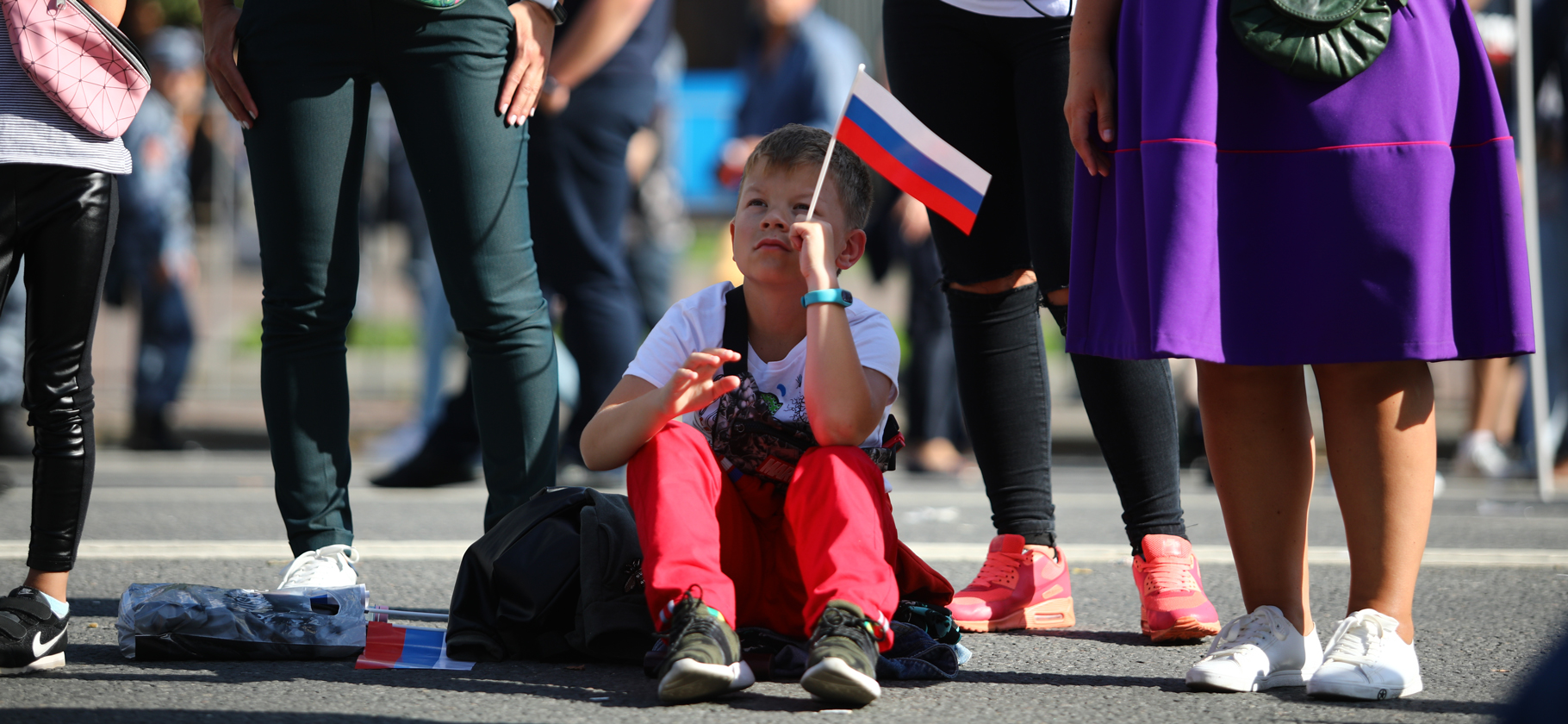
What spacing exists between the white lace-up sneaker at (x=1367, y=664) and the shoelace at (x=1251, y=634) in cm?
10

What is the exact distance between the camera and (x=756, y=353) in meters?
2.49

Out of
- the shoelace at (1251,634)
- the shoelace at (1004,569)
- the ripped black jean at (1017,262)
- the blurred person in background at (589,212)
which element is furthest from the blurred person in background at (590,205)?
the shoelace at (1251,634)

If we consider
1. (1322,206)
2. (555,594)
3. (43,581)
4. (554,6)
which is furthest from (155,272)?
(1322,206)

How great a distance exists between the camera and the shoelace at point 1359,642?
6.95 feet

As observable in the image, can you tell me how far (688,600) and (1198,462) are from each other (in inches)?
185

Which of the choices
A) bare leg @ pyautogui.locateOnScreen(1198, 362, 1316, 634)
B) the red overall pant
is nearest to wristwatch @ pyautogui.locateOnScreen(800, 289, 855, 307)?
the red overall pant

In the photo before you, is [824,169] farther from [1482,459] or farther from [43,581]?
[1482,459]

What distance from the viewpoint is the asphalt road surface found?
204 cm

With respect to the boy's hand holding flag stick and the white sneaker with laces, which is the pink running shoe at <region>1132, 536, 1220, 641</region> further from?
the white sneaker with laces

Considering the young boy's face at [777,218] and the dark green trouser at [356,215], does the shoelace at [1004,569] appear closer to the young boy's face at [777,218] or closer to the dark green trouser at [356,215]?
the young boy's face at [777,218]

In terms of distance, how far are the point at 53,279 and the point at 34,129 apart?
0.25 m

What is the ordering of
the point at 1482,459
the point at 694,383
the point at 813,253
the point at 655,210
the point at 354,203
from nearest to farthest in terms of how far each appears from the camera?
the point at 694,383 < the point at 813,253 < the point at 354,203 < the point at 1482,459 < the point at 655,210

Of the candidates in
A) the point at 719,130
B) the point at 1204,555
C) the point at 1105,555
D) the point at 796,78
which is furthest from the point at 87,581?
the point at 719,130

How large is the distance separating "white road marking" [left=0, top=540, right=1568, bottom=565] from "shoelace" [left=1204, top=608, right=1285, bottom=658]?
4.42ft
